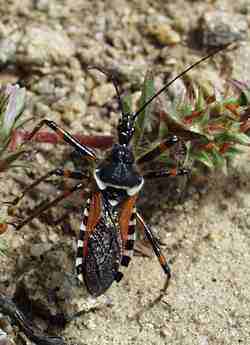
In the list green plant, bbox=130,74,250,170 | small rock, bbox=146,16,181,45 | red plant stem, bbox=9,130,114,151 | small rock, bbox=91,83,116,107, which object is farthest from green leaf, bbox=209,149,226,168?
small rock, bbox=146,16,181,45

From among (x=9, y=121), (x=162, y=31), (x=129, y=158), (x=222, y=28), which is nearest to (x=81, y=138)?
(x=129, y=158)

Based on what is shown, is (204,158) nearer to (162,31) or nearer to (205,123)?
(205,123)

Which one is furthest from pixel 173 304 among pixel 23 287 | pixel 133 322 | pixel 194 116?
pixel 194 116

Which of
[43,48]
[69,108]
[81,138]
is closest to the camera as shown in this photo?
[81,138]

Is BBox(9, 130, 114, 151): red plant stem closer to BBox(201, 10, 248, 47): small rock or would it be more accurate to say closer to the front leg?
the front leg

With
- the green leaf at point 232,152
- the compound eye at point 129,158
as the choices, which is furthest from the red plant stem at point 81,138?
the green leaf at point 232,152

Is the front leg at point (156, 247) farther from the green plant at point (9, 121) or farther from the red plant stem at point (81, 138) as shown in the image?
the green plant at point (9, 121)
